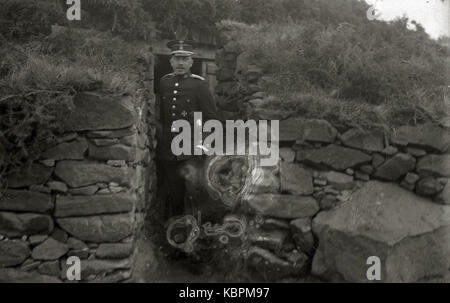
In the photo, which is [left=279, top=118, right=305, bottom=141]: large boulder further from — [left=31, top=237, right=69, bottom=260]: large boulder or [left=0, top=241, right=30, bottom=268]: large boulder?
[left=0, top=241, right=30, bottom=268]: large boulder

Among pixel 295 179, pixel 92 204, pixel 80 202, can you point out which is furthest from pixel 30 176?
pixel 295 179

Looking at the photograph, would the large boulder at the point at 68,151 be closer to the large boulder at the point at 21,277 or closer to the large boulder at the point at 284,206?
the large boulder at the point at 21,277

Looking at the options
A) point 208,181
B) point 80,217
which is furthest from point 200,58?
point 80,217

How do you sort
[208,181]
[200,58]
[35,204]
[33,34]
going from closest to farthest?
[35,204], [208,181], [33,34], [200,58]

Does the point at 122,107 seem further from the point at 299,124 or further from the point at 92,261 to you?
the point at 299,124

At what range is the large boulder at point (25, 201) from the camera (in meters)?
3.65

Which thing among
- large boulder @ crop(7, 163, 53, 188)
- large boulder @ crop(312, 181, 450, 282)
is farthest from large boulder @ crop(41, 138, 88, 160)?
large boulder @ crop(312, 181, 450, 282)

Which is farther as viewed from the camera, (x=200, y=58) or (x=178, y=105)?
(x=200, y=58)

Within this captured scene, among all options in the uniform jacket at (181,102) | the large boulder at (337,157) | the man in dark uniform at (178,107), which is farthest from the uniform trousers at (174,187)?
the large boulder at (337,157)

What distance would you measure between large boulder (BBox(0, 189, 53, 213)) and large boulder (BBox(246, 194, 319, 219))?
2.15 meters

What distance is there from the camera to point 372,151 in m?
4.57

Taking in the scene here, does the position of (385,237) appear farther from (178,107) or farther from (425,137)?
(178,107)

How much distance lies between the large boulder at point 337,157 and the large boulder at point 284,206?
0.47 m
